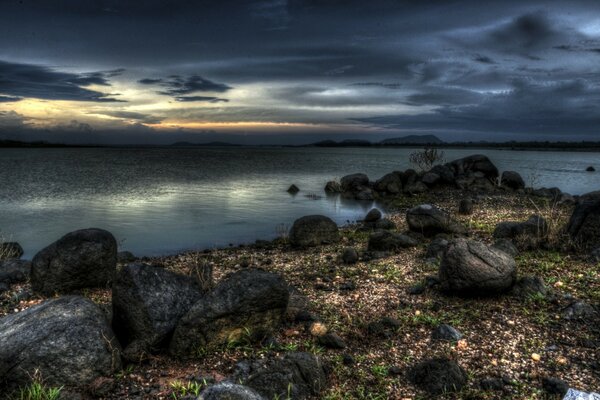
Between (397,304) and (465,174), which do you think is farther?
(465,174)

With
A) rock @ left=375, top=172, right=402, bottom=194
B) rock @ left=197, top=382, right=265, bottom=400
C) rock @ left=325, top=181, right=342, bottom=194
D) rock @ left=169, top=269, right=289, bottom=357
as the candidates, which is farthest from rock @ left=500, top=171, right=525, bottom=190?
rock @ left=197, top=382, right=265, bottom=400

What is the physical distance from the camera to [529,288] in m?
9.14

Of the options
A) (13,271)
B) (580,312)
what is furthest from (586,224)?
(13,271)

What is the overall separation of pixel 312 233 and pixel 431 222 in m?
4.67

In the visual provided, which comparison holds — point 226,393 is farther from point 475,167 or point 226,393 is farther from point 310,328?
point 475,167

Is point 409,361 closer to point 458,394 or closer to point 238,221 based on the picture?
point 458,394

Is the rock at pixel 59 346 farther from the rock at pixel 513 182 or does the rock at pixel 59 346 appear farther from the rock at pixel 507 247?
the rock at pixel 513 182

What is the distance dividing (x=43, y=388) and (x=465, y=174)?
3804 centimetres

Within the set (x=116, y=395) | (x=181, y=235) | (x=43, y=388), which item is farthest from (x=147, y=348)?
(x=181, y=235)

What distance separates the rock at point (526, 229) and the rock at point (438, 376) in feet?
26.5

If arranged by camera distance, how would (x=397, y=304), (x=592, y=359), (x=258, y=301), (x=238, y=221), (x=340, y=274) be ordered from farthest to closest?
1. (x=238, y=221)
2. (x=340, y=274)
3. (x=397, y=304)
4. (x=258, y=301)
5. (x=592, y=359)

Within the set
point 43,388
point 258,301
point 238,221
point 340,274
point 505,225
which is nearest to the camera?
point 43,388

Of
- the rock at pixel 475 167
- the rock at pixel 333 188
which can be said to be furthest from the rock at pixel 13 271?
the rock at pixel 475 167

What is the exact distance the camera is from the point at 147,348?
7078 mm
